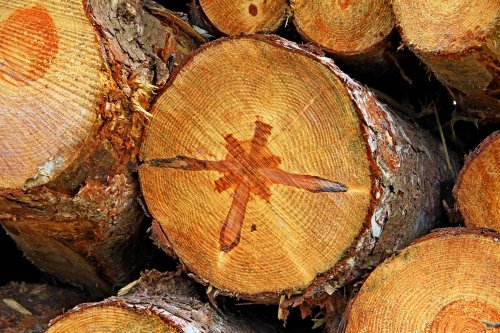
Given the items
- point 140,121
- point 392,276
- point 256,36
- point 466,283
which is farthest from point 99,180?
point 466,283

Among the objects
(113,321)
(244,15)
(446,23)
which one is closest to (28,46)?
(244,15)

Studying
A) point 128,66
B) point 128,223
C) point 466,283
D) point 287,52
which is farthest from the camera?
point 128,223

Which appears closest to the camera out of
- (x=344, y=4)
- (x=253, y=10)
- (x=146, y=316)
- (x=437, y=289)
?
(x=437, y=289)

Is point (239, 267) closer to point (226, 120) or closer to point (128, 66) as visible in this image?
point (226, 120)

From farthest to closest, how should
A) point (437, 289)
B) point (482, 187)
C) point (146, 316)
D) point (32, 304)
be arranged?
point (32, 304), point (482, 187), point (146, 316), point (437, 289)

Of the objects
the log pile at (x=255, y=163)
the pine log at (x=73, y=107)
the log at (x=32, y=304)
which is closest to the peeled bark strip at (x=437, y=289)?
the log pile at (x=255, y=163)

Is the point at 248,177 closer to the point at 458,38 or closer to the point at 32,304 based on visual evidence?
the point at 458,38

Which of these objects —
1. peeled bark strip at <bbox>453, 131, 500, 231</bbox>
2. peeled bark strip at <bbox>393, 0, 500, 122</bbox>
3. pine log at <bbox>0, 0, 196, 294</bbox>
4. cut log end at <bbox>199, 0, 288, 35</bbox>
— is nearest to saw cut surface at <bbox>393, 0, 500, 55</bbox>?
peeled bark strip at <bbox>393, 0, 500, 122</bbox>
